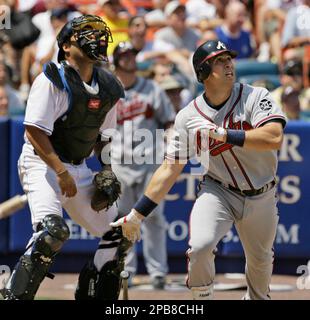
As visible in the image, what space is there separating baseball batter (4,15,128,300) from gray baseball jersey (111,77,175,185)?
7.09 ft

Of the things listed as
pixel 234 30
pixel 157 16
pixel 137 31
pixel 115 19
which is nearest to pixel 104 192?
pixel 137 31

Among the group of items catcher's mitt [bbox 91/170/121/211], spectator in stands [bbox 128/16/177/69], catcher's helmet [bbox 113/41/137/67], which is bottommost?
catcher's mitt [bbox 91/170/121/211]

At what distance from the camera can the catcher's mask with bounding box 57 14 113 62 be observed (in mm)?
7117

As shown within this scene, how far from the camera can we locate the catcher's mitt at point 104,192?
725 centimetres

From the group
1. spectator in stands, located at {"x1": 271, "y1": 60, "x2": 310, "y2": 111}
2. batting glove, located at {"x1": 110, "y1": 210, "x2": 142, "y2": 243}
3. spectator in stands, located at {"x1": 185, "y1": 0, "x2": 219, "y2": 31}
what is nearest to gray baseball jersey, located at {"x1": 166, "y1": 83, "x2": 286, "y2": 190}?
batting glove, located at {"x1": 110, "y1": 210, "x2": 142, "y2": 243}

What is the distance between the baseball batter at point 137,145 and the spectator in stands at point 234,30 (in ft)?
10.4

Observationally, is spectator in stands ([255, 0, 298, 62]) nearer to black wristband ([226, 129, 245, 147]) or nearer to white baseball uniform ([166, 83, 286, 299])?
white baseball uniform ([166, 83, 286, 299])

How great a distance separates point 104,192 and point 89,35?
114cm

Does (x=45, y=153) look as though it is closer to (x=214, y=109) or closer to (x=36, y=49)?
(x=214, y=109)

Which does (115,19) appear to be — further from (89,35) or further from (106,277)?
(106,277)

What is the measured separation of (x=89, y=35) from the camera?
7141 millimetres

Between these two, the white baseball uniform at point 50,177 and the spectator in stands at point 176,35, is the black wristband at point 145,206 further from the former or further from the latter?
the spectator in stands at point 176,35

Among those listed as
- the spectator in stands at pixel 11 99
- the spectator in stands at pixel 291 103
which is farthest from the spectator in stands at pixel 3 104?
the spectator in stands at pixel 291 103
